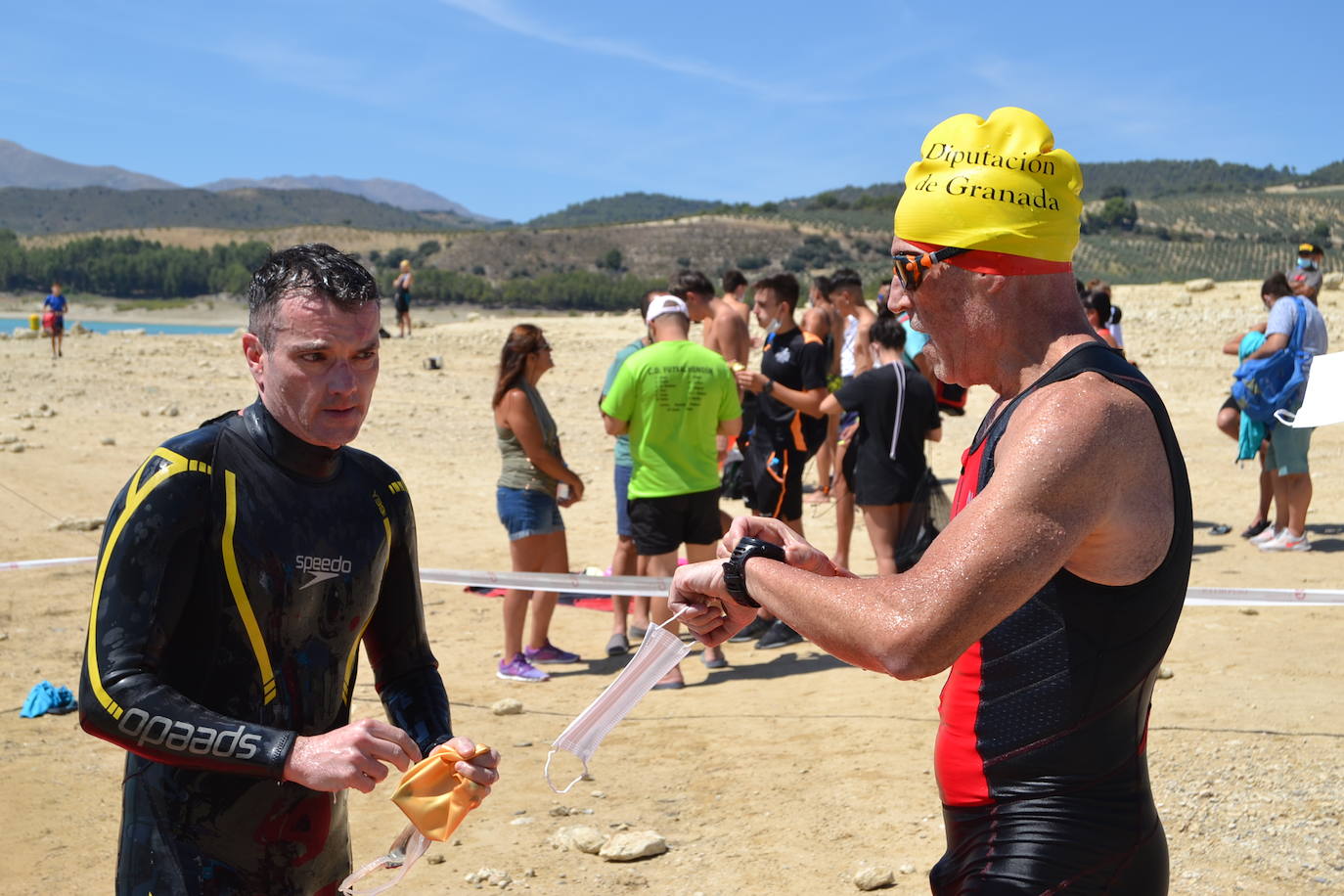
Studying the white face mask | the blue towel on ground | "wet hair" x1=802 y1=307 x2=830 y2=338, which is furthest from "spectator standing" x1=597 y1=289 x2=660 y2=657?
the white face mask

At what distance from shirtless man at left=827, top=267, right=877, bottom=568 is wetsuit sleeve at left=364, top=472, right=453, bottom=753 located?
5627mm

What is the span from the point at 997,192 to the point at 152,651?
163cm

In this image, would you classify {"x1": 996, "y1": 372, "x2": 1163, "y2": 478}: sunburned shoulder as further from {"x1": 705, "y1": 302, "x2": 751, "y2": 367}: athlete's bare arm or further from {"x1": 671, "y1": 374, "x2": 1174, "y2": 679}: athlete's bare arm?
{"x1": 705, "y1": 302, "x2": 751, "y2": 367}: athlete's bare arm

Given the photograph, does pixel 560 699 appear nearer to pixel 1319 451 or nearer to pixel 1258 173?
pixel 1319 451

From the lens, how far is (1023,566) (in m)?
1.79

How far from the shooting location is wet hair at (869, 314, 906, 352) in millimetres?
7555

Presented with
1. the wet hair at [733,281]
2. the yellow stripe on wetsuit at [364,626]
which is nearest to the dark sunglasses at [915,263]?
the yellow stripe on wetsuit at [364,626]

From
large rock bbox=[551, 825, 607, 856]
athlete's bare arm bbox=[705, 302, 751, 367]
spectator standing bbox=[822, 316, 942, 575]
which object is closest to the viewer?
large rock bbox=[551, 825, 607, 856]

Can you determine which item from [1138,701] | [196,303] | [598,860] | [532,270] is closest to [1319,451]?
[598,860]

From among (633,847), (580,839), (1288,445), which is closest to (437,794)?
(633,847)

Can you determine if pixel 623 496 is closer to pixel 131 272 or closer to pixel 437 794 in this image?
pixel 437 794

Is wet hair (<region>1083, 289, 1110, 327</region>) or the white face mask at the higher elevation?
wet hair (<region>1083, 289, 1110, 327</region>)

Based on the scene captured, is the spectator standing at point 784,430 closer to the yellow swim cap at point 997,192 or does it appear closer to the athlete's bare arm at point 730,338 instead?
the athlete's bare arm at point 730,338

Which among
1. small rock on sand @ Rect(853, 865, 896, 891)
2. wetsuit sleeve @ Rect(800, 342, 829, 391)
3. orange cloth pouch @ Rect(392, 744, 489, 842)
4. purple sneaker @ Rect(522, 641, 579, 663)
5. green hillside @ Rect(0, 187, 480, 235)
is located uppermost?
green hillside @ Rect(0, 187, 480, 235)
